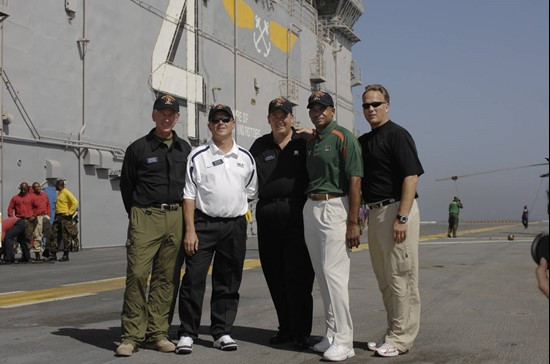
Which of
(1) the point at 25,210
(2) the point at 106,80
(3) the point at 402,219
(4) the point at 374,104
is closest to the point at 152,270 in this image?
(3) the point at 402,219

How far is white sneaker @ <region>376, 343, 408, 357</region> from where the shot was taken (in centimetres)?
525

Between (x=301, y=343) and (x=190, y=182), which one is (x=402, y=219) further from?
(x=190, y=182)

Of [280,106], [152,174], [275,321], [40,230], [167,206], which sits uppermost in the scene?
[280,106]

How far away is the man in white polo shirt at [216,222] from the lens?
5.67m

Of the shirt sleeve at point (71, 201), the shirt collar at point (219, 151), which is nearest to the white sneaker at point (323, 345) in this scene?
the shirt collar at point (219, 151)

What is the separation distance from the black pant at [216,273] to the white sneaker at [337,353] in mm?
942

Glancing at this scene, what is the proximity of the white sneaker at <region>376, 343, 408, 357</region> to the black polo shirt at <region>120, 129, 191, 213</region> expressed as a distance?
6.52ft

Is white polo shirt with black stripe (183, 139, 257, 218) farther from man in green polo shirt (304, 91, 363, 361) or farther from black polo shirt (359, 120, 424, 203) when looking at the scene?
black polo shirt (359, 120, 424, 203)

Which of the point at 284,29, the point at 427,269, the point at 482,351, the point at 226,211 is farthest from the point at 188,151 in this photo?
the point at 284,29

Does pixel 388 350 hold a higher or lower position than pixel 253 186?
lower

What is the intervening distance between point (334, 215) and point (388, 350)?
1.09 metres

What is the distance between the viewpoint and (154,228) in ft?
18.5

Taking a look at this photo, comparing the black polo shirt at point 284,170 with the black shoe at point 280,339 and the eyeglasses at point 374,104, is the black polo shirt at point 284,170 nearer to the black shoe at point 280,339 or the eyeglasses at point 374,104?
the eyeglasses at point 374,104

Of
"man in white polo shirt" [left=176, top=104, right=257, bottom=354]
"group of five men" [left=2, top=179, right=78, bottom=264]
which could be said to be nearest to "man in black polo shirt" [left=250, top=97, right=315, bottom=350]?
"man in white polo shirt" [left=176, top=104, right=257, bottom=354]
